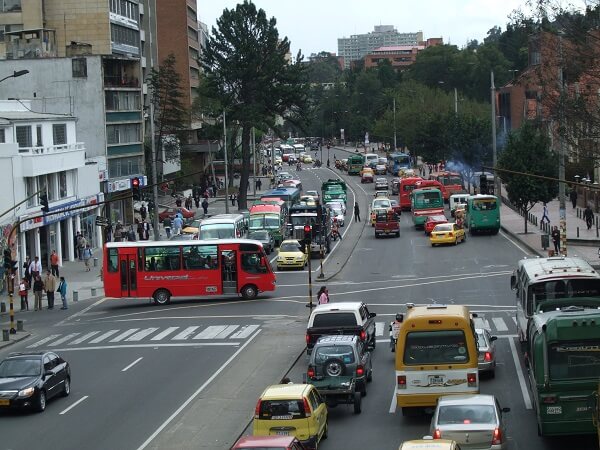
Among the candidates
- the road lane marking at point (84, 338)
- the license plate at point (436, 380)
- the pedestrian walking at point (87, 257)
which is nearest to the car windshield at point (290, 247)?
the pedestrian walking at point (87, 257)

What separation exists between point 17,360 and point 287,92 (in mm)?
74373

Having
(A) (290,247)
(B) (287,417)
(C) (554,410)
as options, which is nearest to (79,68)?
(A) (290,247)

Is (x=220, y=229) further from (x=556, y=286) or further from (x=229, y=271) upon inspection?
(x=556, y=286)

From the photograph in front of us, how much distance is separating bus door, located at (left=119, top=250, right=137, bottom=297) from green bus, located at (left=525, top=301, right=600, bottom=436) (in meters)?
30.7

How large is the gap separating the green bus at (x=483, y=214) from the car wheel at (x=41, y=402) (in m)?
48.1

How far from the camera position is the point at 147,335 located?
1722 inches

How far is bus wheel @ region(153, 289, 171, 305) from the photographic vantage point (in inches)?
2087

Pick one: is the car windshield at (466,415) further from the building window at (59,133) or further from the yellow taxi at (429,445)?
the building window at (59,133)

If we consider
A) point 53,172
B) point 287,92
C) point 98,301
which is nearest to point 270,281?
point 98,301

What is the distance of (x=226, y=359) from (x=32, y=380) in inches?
331

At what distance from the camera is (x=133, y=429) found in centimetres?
2803

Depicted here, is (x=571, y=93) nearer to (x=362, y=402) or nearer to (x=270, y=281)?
(x=270, y=281)

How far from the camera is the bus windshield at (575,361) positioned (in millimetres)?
23953

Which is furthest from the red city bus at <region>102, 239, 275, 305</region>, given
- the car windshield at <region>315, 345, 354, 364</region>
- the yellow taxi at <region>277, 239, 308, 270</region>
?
the car windshield at <region>315, 345, 354, 364</region>
